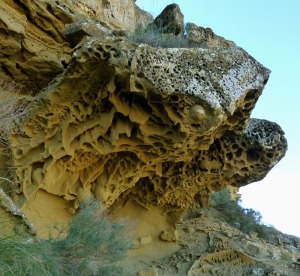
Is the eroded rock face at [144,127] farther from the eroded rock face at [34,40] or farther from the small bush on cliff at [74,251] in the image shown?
the eroded rock face at [34,40]

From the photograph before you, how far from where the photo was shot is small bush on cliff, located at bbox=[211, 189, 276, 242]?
9.58 meters

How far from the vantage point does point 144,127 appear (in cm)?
538

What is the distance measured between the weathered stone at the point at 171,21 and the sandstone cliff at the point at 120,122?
0.09m

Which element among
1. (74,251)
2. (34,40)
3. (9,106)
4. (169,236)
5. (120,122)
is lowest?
(74,251)

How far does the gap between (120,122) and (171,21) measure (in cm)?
276

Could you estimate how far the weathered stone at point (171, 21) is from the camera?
7387mm

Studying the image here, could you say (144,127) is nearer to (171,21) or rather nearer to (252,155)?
(252,155)

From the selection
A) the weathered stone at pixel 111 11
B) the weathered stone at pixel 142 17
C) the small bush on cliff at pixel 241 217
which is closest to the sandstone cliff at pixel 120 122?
the weathered stone at pixel 111 11

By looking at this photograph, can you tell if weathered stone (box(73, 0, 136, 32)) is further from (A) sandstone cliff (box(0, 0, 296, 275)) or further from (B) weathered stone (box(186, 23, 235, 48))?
(B) weathered stone (box(186, 23, 235, 48))

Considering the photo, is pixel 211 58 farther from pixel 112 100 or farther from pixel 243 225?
pixel 243 225

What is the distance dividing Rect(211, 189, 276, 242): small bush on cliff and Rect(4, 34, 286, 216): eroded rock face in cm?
302

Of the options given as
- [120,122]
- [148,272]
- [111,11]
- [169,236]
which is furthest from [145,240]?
[111,11]

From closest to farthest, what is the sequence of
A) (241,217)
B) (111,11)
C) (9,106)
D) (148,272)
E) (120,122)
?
(9,106), (120,122), (148,272), (111,11), (241,217)

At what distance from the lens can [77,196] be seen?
5973 millimetres
